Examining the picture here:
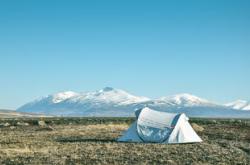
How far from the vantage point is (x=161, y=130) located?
47.9 metres

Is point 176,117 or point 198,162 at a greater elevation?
point 176,117

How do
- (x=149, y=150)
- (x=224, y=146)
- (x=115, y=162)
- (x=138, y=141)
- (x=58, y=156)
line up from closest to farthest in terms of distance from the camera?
(x=115, y=162) → (x=58, y=156) → (x=149, y=150) → (x=224, y=146) → (x=138, y=141)

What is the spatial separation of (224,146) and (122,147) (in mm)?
9313

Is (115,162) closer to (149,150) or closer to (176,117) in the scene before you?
(149,150)

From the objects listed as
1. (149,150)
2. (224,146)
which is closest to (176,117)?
(224,146)

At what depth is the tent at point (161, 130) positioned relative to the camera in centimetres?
4756

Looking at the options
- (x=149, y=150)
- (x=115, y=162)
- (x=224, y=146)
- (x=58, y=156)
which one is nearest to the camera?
(x=115, y=162)

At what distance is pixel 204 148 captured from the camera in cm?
4294

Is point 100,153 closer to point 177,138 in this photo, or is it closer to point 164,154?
point 164,154

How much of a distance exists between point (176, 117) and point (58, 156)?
15795 mm

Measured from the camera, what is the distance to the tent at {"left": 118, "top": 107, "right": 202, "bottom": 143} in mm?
47562

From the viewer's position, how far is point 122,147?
43.2 meters

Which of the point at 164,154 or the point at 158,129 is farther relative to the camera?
the point at 158,129

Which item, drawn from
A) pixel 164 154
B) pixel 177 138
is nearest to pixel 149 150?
pixel 164 154
